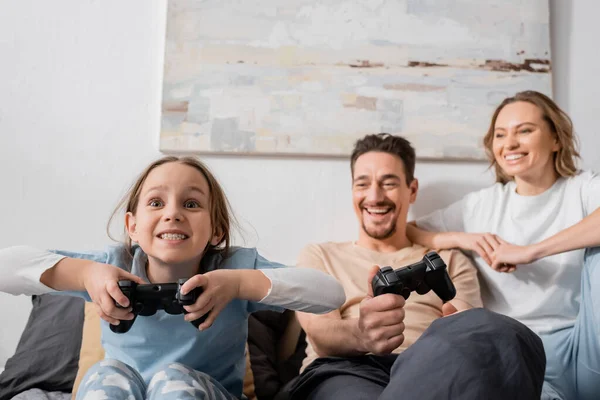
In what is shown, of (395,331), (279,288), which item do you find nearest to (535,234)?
(395,331)

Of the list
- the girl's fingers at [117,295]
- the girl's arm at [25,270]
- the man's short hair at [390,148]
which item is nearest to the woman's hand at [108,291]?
the girl's fingers at [117,295]

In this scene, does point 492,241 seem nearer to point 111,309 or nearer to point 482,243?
point 482,243

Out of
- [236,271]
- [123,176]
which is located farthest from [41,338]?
[236,271]

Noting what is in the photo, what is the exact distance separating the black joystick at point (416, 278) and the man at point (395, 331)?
28 mm

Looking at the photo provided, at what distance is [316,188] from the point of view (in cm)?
204

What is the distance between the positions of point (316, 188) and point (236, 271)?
0.91 meters

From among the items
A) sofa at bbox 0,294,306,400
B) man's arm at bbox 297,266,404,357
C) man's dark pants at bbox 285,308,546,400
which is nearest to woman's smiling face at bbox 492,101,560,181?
man's arm at bbox 297,266,404,357

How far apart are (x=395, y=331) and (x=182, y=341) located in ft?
1.58

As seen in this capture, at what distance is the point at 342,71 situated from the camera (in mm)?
2055

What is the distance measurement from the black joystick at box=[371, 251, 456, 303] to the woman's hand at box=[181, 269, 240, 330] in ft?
1.01

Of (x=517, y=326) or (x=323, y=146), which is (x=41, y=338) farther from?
(x=517, y=326)

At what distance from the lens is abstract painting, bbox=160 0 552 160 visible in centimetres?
201

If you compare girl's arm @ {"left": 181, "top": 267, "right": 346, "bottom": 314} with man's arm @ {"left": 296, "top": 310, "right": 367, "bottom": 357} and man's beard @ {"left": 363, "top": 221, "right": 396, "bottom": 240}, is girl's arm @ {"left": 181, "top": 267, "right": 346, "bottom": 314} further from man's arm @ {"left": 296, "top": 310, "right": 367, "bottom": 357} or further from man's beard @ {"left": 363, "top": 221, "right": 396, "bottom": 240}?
man's beard @ {"left": 363, "top": 221, "right": 396, "bottom": 240}

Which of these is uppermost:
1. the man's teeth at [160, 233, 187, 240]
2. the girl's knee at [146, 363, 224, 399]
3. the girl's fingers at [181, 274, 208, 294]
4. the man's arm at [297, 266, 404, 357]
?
the man's teeth at [160, 233, 187, 240]
